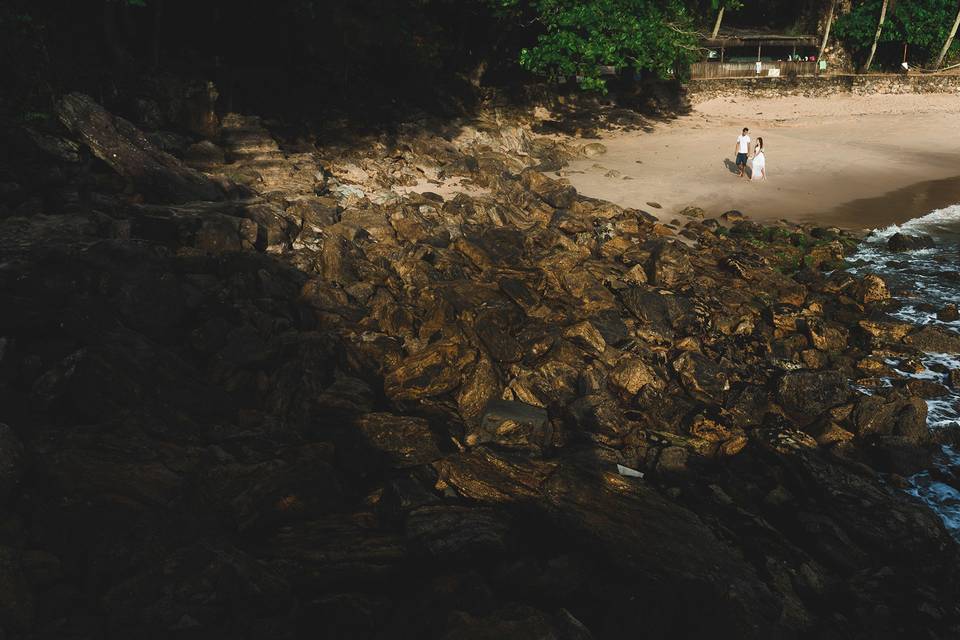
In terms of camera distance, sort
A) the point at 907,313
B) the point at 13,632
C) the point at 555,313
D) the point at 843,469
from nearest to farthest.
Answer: the point at 13,632 → the point at 843,469 → the point at 555,313 → the point at 907,313

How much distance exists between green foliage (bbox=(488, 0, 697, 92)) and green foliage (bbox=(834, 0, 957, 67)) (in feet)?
82.9

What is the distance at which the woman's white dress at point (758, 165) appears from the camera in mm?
25641

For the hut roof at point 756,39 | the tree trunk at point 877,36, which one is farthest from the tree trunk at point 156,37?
the tree trunk at point 877,36

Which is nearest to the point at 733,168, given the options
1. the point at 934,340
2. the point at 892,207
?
the point at 892,207

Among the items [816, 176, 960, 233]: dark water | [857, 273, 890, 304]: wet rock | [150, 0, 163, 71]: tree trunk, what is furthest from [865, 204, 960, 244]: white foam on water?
[150, 0, 163, 71]: tree trunk

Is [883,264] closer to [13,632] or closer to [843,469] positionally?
[843,469]

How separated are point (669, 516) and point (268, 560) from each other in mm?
4292

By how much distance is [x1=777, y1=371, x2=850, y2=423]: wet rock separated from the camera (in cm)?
1174

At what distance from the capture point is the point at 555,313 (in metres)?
14.2

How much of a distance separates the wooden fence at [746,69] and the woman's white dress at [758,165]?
1761 cm

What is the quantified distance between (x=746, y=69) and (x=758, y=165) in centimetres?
2213

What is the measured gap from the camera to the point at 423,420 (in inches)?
374

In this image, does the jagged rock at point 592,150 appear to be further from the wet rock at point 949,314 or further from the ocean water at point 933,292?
the wet rock at point 949,314

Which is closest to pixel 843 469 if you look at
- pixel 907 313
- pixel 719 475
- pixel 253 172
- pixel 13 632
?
pixel 719 475
